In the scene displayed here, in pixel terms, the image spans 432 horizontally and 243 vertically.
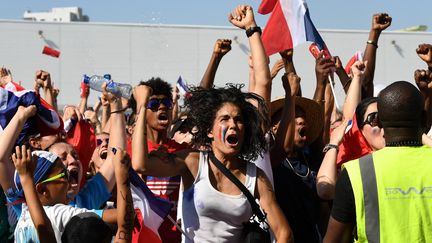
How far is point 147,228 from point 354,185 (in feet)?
5.64

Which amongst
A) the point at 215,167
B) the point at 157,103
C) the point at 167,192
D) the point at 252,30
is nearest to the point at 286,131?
the point at 252,30

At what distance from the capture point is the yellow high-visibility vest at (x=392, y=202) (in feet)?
14.8

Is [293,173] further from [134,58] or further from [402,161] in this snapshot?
[134,58]

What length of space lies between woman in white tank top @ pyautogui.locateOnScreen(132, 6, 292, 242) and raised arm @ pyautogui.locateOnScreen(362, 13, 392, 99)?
81.0 inches

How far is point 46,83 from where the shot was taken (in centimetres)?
872

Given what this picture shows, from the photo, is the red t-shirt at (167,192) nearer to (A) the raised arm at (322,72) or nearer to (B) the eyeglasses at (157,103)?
(B) the eyeglasses at (157,103)

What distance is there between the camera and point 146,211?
230 inches

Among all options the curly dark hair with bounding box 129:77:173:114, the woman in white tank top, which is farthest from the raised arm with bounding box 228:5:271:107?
the curly dark hair with bounding box 129:77:173:114

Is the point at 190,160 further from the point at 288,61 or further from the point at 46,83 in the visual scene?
the point at 46,83

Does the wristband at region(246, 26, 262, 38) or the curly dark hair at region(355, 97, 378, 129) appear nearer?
the curly dark hair at region(355, 97, 378, 129)

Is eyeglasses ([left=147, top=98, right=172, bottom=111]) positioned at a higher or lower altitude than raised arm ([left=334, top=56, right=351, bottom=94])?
lower

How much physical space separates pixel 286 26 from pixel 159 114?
152cm

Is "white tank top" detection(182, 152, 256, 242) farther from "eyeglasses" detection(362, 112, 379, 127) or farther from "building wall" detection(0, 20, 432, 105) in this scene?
"building wall" detection(0, 20, 432, 105)

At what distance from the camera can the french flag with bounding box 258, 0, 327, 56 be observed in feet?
26.9
